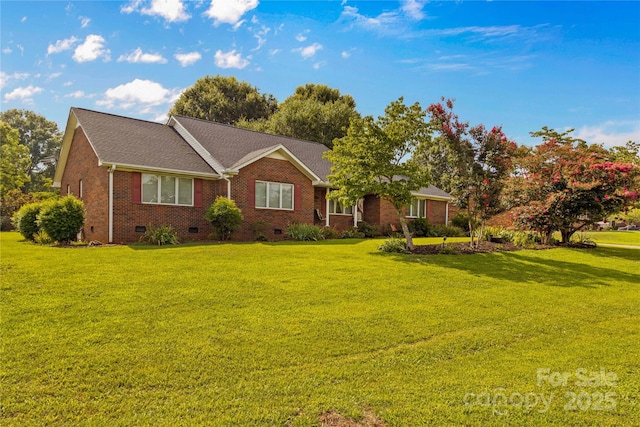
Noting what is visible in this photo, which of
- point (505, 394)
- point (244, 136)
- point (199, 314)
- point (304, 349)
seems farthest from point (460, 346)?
point (244, 136)

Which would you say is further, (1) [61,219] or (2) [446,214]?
(2) [446,214]

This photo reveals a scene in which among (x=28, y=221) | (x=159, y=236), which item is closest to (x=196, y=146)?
(x=159, y=236)

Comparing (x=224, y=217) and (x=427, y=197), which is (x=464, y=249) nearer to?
(x=224, y=217)

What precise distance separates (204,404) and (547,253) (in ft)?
50.0

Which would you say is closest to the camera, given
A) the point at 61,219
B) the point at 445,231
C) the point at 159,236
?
the point at 61,219

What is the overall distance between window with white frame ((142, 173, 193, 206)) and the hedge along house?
39mm

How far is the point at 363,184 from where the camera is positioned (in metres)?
13.9

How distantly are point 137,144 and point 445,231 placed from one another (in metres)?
18.5

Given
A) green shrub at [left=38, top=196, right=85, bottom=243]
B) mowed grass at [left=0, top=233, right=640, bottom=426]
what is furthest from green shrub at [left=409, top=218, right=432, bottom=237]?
green shrub at [left=38, top=196, right=85, bottom=243]

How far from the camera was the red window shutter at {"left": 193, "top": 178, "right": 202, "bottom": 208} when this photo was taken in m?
17.2

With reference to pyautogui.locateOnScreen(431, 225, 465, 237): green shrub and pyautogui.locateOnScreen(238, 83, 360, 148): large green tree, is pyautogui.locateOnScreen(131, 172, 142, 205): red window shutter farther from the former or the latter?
pyautogui.locateOnScreen(238, 83, 360, 148): large green tree

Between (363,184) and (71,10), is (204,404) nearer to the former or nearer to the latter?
(363,184)

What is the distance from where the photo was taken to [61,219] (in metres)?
13.5

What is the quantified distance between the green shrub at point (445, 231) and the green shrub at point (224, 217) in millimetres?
13242
